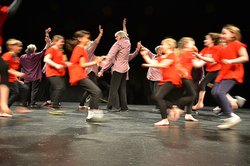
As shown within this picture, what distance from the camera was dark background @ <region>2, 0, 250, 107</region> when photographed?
8.87 meters

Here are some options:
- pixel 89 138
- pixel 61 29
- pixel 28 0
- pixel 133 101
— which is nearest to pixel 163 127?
pixel 89 138

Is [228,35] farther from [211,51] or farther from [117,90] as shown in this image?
[117,90]

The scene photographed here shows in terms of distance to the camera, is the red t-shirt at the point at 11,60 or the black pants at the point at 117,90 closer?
the red t-shirt at the point at 11,60

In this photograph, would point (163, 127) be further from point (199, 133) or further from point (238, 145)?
point (238, 145)

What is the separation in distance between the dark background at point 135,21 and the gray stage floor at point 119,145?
496 cm

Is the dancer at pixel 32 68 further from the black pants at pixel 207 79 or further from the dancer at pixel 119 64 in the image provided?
the black pants at pixel 207 79

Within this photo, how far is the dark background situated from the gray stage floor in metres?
4.96

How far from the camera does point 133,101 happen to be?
9.48 m

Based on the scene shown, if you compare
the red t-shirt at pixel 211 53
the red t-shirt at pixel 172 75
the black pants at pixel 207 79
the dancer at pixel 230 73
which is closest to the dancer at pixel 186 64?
the red t-shirt at pixel 172 75

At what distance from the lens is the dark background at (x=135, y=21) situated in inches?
349

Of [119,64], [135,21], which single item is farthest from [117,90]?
[135,21]

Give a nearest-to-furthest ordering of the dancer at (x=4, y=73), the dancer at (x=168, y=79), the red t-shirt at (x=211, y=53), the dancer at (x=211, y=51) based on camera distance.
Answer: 1. the dancer at (x=4, y=73)
2. the dancer at (x=168, y=79)
3. the red t-shirt at (x=211, y=53)
4. the dancer at (x=211, y=51)

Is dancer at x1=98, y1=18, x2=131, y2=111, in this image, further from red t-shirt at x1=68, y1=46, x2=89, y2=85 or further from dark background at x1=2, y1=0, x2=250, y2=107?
dark background at x1=2, y1=0, x2=250, y2=107

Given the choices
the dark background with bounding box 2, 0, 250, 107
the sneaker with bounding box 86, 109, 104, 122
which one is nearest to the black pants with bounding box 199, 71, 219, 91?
the sneaker with bounding box 86, 109, 104, 122
